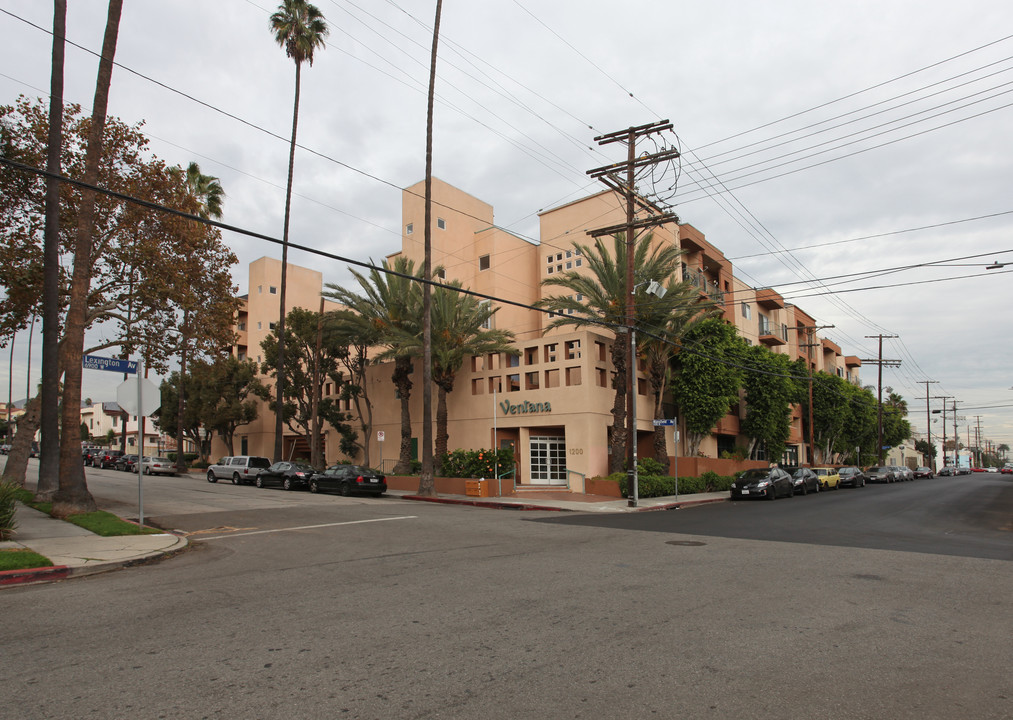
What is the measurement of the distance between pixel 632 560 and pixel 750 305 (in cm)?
4786

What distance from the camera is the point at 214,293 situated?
2223cm

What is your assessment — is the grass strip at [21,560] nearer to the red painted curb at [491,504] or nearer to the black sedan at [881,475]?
the red painted curb at [491,504]

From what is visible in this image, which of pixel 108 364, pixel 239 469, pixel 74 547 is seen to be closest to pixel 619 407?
pixel 108 364

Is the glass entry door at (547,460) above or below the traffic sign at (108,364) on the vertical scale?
below

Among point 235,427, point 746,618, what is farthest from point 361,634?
point 235,427

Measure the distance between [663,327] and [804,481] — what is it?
1107cm

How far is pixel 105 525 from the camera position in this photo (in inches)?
549

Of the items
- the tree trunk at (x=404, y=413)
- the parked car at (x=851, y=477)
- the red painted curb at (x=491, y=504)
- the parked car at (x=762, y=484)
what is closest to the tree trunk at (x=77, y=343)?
the red painted curb at (x=491, y=504)

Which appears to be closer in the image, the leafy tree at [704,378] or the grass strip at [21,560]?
the grass strip at [21,560]

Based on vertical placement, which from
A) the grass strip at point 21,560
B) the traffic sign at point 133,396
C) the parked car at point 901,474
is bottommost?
the parked car at point 901,474

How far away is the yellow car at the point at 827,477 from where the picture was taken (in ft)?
125

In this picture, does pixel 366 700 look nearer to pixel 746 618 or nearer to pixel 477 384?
pixel 746 618

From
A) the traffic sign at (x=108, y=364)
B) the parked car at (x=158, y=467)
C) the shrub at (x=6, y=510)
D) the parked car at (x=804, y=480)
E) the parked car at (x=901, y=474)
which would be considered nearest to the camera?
the shrub at (x=6, y=510)

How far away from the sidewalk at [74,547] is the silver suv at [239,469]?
77.3 feet
